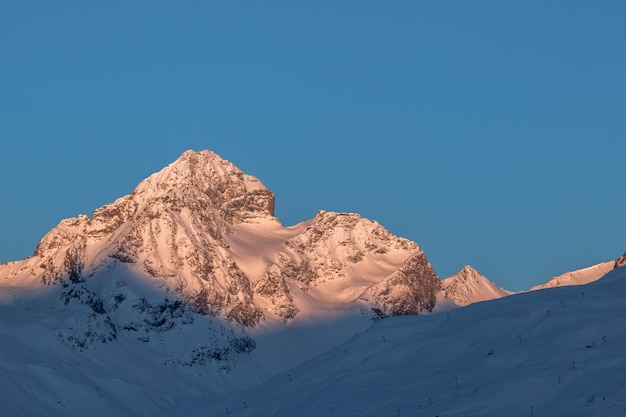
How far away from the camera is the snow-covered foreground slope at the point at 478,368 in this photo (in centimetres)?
4141

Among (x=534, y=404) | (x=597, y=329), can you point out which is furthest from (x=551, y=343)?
(x=534, y=404)

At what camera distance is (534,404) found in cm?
4078

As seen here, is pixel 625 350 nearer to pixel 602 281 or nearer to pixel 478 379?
pixel 478 379

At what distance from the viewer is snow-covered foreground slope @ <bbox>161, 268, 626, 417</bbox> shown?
136 feet

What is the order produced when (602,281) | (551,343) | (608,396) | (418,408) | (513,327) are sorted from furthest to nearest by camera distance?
(602,281)
(513,327)
(551,343)
(418,408)
(608,396)

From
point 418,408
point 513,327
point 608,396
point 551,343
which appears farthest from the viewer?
point 513,327

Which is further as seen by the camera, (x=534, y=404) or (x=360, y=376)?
(x=360, y=376)

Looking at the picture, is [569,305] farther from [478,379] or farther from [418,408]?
[418,408]

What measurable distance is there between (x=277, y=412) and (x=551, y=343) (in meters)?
9.86

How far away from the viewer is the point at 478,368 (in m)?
Result: 46.0

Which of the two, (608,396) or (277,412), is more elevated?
(277,412)

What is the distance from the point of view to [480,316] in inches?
2069

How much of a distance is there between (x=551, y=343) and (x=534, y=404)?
226 inches

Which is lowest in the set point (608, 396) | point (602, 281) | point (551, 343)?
point (608, 396)
